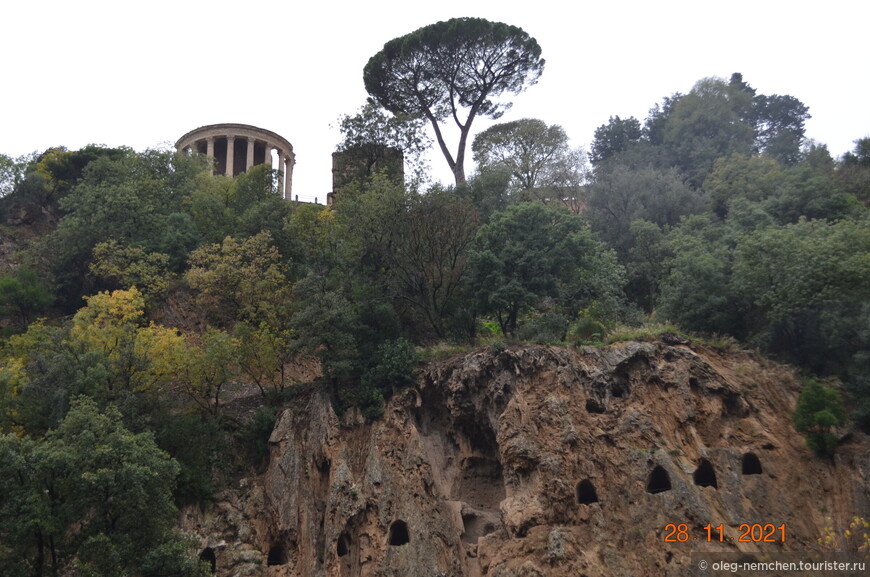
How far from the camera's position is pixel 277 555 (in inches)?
846

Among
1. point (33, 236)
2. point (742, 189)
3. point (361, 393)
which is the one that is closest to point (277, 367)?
point (361, 393)

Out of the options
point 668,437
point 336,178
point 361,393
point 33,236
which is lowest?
point 668,437

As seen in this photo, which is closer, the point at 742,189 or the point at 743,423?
the point at 743,423

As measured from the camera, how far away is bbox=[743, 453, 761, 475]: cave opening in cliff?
795 inches

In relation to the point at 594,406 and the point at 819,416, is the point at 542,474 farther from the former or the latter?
the point at 819,416

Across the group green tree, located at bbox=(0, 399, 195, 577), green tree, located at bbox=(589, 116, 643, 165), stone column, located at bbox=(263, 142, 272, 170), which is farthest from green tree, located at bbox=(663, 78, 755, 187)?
green tree, located at bbox=(0, 399, 195, 577)

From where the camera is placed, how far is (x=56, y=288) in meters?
30.6

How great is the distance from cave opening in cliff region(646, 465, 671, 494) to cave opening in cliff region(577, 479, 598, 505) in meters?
1.49

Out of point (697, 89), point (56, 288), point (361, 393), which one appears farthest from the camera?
point (697, 89)

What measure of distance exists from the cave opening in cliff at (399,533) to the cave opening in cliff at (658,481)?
6917 mm

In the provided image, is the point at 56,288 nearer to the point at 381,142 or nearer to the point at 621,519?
the point at 381,142

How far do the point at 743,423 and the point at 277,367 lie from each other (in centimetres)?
1467

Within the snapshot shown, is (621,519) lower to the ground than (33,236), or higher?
lower

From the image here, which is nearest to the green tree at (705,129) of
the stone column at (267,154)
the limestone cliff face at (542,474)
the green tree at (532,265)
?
the green tree at (532,265)
